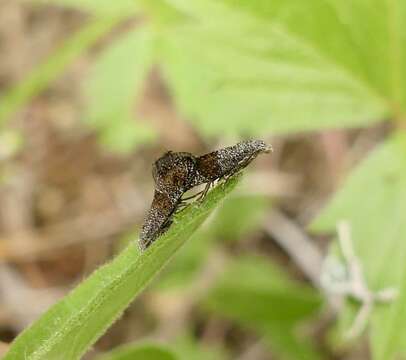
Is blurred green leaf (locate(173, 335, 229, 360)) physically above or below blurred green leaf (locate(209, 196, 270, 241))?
below

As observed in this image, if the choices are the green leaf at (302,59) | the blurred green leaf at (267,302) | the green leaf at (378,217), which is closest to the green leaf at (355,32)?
the green leaf at (302,59)

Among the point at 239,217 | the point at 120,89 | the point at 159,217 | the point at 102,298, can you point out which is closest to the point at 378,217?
the point at 159,217

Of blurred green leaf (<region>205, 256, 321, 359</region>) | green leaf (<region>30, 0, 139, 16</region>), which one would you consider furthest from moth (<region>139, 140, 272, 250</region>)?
green leaf (<region>30, 0, 139, 16</region>)

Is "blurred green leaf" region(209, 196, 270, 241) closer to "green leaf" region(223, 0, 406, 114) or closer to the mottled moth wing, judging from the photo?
"green leaf" region(223, 0, 406, 114)

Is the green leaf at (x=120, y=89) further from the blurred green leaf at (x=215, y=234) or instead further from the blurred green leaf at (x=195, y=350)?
the blurred green leaf at (x=195, y=350)

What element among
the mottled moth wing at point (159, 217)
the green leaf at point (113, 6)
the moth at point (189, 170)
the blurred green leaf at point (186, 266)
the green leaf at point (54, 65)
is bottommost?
the mottled moth wing at point (159, 217)

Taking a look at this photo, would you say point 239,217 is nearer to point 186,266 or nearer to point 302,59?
point 186,266
